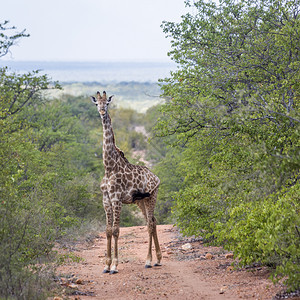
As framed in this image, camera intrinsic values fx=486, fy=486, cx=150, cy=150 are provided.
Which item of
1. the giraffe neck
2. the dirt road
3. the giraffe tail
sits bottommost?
the dirt road

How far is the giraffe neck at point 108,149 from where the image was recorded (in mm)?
12492

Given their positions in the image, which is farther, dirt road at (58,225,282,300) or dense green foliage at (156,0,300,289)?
dirt road at (58,225,282,300)

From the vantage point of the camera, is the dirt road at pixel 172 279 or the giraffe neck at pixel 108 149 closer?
the dirt road at pixel 172 279

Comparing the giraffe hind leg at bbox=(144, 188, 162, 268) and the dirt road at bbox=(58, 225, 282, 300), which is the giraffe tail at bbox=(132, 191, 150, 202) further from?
the dirt road at bbox=(58, 225, 282, 300)

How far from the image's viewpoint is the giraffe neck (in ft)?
41.0

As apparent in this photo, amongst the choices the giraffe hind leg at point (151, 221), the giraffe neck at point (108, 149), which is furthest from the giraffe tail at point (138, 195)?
the giraffe neck at point (108, 149)

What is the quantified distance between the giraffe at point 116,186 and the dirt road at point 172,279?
0.69 meters

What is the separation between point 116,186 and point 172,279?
2.76m

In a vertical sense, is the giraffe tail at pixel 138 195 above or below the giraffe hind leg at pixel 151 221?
above

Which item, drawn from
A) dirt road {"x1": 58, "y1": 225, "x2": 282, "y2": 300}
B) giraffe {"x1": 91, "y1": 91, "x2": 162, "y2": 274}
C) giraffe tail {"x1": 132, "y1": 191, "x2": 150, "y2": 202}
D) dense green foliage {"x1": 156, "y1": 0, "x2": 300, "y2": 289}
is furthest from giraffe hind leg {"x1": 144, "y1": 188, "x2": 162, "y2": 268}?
dense green foliage {"x1": 156, "y1": 0, "x2": 300, "y2": 289}

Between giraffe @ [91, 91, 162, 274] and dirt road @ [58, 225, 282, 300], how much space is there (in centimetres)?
69

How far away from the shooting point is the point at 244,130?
11.1m

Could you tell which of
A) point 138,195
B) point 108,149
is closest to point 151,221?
point 138,195

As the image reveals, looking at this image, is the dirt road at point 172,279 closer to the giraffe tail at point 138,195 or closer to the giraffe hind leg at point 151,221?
the giraffe hind leg at point 151,221
